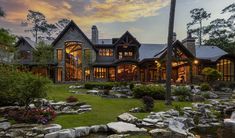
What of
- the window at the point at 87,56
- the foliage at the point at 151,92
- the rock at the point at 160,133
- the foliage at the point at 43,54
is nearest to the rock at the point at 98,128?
the rock at the point at 160,133

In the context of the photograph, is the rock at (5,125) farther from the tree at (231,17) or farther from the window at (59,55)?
the tree at (231,17)

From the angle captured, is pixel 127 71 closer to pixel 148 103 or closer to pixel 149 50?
pixel 149 50

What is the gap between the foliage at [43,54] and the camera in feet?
123

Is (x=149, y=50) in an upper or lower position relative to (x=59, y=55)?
upper

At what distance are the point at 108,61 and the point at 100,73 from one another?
6.63 ft

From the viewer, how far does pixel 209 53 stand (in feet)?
143

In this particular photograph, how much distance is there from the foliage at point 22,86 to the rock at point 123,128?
359cm

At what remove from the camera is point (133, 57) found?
140 feet

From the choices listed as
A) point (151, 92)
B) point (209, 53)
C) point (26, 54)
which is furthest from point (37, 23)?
point (151, 92)

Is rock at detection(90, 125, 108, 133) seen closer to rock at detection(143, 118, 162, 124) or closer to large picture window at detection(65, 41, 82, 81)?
rock at detection(143, 118, 162, 124)

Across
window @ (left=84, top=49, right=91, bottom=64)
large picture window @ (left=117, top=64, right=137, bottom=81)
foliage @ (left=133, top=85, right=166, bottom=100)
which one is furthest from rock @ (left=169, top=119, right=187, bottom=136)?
large picture window @ (left=117, top=64, right=137, bottom=81)

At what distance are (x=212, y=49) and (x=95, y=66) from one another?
56.5 ft

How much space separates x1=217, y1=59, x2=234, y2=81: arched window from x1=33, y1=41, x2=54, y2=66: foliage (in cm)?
2247

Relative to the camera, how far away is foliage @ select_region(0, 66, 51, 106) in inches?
542
